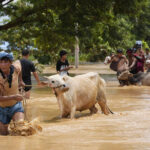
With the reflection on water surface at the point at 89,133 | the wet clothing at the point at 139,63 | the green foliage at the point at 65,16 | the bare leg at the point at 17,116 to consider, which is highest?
the green foliage at the point at 65,16

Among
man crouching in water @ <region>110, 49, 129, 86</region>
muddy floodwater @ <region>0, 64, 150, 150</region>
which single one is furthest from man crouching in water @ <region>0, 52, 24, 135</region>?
man crouching in water @ <region>110, 49, 129, 86</region>

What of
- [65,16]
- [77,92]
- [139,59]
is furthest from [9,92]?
[139,59]

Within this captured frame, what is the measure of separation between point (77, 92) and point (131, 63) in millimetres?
9782

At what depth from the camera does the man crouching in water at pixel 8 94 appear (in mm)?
6082

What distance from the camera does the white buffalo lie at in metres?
7.98

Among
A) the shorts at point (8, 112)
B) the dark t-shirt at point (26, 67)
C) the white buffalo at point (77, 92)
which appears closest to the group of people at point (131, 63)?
the dark t-shirt at point (26, 67)

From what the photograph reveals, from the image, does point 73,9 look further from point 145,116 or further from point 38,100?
point 145,116

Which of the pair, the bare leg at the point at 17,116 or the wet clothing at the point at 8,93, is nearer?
the wet clothing at the point at 8,93

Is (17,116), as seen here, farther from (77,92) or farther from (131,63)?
(131,63)

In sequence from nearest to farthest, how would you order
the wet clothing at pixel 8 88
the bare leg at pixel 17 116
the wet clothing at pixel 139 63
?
the wet clothing at pixel 8 88
the bare leg at pixel 17 116
the wet clothing at pixel 139 63

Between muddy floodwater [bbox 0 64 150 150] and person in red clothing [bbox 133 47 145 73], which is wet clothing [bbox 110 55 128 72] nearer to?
person in red clothing [bbox 133 47 145 73]

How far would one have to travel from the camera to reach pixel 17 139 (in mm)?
6113

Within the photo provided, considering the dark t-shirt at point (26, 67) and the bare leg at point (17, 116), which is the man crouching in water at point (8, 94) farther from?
the dark t-shirt at point (26, 67)

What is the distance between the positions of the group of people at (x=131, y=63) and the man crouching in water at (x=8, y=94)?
1040cm
